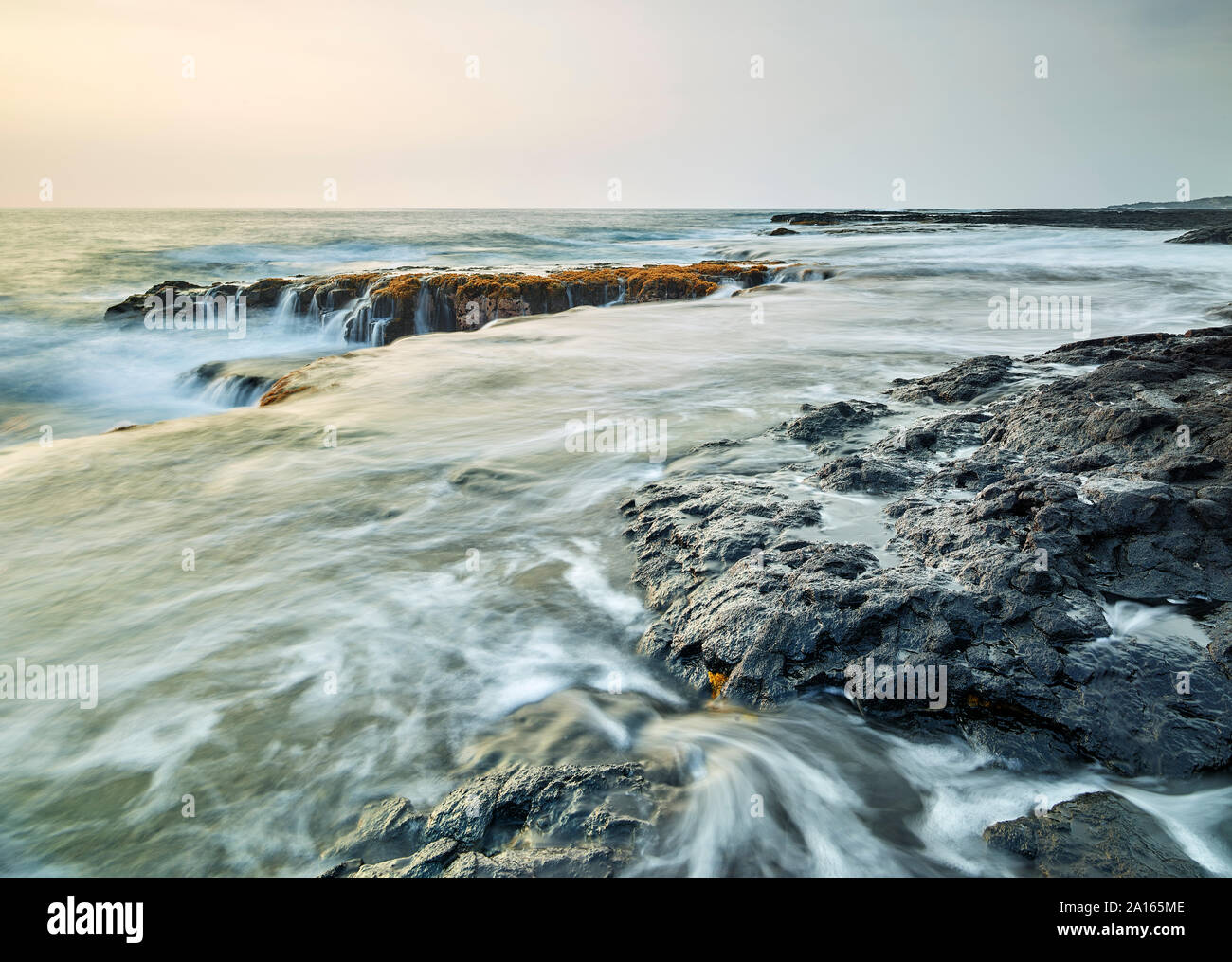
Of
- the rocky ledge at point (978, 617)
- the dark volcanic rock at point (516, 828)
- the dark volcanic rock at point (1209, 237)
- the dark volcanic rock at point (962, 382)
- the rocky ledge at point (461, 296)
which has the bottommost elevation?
the dark volcanic rock at point (516, 828)

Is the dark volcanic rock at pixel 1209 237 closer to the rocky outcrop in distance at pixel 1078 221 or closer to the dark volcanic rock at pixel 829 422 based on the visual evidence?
the rocky outcrop in distance at pixel 1078 221

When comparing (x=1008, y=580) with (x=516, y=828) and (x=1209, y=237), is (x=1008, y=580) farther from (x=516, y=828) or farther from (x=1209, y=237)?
(x=1209, y=237)

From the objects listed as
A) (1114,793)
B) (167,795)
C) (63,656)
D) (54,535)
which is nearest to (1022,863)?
(1114,793)

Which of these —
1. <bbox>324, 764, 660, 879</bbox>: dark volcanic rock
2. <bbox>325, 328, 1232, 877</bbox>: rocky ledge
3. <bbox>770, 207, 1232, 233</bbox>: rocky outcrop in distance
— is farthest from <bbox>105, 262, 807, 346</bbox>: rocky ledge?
<bbox>770, 207, 1232, 233</bbox>: rocky outcrop in distance

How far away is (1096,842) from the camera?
105 inches

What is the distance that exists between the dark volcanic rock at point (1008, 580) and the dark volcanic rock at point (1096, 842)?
10.9 inches

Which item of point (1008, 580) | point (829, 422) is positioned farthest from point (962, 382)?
point (1008, 580)

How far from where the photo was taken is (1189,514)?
13.4ft

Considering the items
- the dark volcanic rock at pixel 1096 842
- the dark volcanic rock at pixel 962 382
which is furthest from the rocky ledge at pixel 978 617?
the dark volcanic rock at pixel 962 382

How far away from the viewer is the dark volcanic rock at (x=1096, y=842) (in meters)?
2.58

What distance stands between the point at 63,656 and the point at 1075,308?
718 inches

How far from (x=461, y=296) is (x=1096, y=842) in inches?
708

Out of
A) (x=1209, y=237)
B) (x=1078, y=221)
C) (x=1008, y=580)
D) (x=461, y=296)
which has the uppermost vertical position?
(x=1078, y=221)

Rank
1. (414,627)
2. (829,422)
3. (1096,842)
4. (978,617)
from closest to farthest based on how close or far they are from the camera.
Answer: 1. (1096,842)
2. (978,617)
3. (414,627)
4. (829,422)
